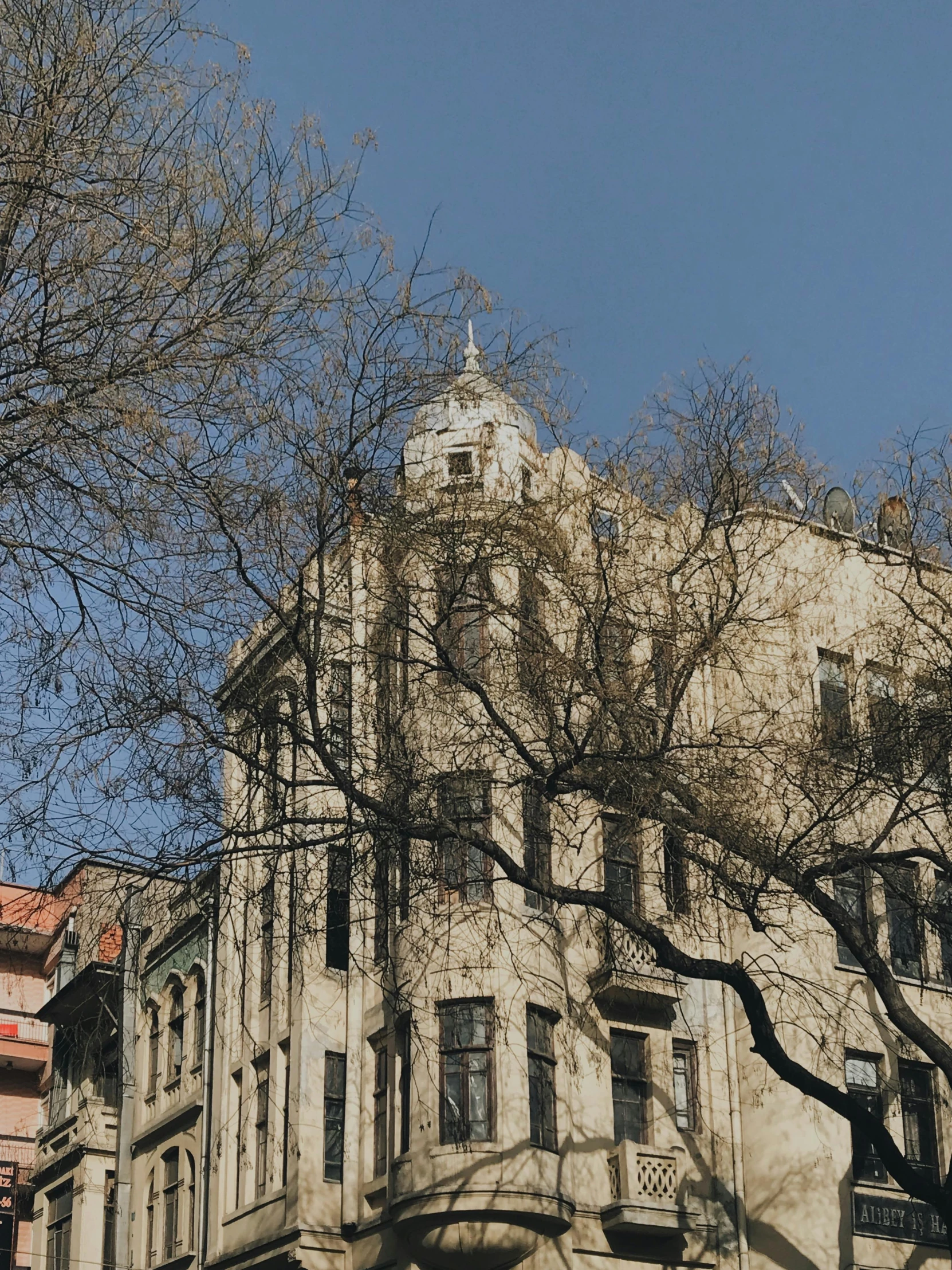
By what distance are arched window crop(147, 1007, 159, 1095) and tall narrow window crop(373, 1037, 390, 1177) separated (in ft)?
26.1

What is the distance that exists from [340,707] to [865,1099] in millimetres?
13085

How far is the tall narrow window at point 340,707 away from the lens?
47.2ft

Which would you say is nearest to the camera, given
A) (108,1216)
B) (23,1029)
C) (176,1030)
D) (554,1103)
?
(554,1103)

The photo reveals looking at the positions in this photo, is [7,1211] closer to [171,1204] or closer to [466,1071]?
[171,1204]

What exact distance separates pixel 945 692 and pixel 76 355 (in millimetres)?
9441

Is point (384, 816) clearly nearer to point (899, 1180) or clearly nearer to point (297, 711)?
point (297, 711)

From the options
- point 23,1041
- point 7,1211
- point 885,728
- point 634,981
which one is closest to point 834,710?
point 885,728

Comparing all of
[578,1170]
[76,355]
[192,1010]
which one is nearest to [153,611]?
[76,355]

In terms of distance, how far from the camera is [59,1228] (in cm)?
3469

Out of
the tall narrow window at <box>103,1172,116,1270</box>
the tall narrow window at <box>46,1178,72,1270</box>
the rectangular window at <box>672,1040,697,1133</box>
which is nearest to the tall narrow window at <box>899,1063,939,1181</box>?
the rectangular window at <box>672,1040,697,1133</box>

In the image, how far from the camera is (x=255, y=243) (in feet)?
36.4

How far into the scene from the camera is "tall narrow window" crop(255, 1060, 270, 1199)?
26.7 metres

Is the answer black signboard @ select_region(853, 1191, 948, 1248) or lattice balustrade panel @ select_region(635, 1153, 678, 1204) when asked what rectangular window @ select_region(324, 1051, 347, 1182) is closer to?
lattice balustrade panel @ select_region(635, 1153, 678, 1204)

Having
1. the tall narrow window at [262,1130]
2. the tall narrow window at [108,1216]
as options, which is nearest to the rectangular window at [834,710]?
the tall narrow window at [262,1130]
